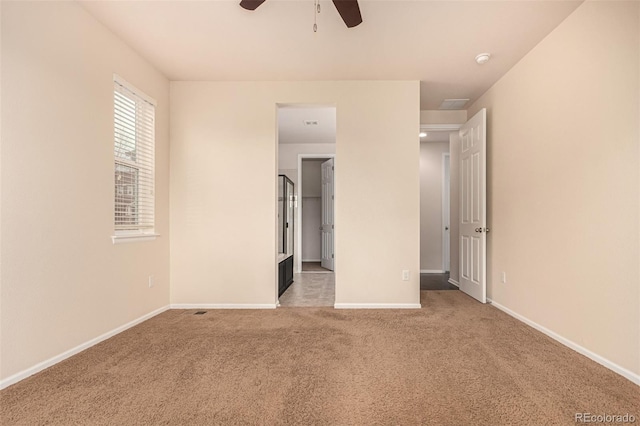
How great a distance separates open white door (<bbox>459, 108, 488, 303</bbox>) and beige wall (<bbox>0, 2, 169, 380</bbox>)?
12.3 ft

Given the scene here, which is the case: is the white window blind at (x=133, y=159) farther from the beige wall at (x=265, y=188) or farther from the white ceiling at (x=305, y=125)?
the white ceiling at (x=305, y=125)

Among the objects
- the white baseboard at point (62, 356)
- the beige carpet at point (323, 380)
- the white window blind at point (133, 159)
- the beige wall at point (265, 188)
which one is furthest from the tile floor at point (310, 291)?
the white window blind at point (133, 159)

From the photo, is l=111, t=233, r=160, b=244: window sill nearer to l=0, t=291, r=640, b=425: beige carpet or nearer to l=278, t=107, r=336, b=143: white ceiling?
l=0, t=291, r=640, b=425: beige carpet

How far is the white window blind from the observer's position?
2814 millimetres

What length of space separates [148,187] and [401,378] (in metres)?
2.93

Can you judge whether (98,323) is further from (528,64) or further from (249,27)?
(528,64)

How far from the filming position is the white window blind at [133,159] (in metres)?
2.81

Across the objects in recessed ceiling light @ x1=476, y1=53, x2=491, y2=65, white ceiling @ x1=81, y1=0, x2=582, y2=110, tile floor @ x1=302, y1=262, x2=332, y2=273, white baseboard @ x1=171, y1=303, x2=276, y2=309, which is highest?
white ceiling @ x1=81, y1=0, x2=582, y2=110

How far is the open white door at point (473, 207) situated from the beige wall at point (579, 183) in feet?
1.06

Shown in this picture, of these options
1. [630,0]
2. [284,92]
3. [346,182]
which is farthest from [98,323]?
[630,0]

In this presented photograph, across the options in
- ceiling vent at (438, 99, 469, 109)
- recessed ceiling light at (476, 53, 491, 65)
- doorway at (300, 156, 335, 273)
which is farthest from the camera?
doorway at (300, 156, 335, 273)

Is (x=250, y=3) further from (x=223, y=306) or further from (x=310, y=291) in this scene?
(x=310, y=291)

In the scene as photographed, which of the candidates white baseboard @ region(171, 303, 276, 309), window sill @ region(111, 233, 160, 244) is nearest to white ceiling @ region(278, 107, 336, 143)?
window sill @ region(111, 233, 160, 244)

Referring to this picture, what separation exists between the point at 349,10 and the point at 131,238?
2612mm
